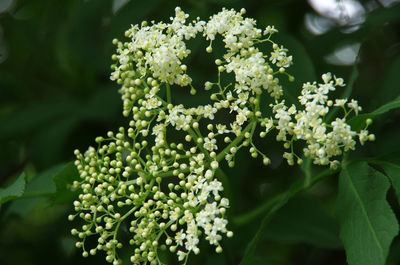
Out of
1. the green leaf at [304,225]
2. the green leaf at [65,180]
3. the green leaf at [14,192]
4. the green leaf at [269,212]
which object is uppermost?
the green leaf at [14,192]

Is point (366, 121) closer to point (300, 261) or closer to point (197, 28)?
point (197, 28)

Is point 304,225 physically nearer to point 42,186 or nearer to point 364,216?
point 364,216

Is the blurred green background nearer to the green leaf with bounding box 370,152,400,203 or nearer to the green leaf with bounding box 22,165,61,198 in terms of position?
the green leaf with bounding box 22,165,61,198

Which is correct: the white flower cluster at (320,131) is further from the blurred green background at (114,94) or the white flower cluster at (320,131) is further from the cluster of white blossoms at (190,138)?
the blurred green background at (114,94)

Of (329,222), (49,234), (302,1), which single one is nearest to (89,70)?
(49,234)

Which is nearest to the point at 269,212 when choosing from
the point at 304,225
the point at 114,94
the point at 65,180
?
the point at 65,180

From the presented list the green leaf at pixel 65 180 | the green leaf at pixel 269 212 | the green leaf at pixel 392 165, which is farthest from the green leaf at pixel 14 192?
the green leaf at pixel 392 165

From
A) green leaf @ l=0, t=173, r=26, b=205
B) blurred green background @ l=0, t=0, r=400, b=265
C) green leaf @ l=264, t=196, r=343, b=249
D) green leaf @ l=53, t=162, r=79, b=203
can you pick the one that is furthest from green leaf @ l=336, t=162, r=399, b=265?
green leaf @ l=0, t=173, r=26, b=205

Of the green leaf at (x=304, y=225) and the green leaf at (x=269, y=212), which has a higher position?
the green leaf at (x=269, y=212)
